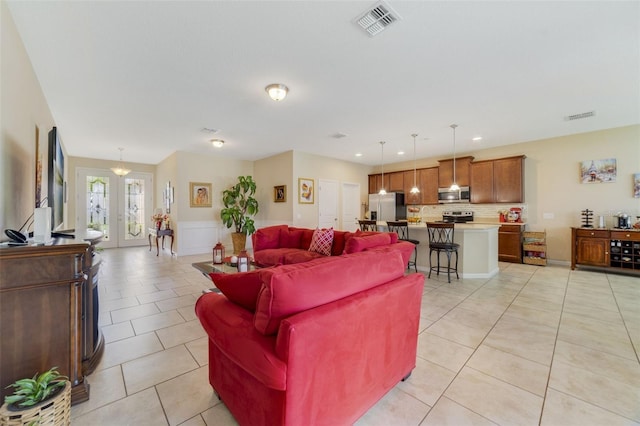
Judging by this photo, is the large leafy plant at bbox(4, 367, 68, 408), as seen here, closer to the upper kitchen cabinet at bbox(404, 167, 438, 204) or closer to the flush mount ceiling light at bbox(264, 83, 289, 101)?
the flush mount ceiling light at bbox(264, 83, 289, 101)

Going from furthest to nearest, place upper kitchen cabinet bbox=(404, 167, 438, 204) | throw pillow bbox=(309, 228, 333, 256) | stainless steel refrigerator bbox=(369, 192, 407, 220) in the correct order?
stainless steel refrigerator bbox=(369, 192, 407, 220) < upper kitchen cabinet bbox=(404, 167, 438, 204) < throw pillow bbox=(309, 228, 333, 256)

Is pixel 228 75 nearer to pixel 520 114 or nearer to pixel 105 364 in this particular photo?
pixel 105 364

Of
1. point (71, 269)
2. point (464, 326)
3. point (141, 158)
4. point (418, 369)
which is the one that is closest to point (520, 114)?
point (464, 326)

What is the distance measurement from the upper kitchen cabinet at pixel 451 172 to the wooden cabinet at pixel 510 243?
1.44 metres

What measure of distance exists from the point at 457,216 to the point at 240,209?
5.88 metres

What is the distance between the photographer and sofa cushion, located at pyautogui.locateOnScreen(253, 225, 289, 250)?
4809mm

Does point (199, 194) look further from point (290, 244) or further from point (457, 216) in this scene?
point (457, 216)

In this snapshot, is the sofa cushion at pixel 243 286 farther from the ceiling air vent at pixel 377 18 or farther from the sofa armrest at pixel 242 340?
the ceiling air vent at pixel 377 18

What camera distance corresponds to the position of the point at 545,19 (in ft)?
6.93

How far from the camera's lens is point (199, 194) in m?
6.88

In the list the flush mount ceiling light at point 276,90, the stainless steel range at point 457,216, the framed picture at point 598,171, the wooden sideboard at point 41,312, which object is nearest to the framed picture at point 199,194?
the flush mount ceiling light at point 276,90

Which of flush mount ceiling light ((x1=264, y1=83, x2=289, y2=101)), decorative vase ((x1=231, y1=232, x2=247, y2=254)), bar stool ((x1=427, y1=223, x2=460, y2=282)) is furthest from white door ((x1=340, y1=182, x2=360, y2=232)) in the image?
flush mount ceiling light ((x1=264, y1=83, x2=289, y2=101))

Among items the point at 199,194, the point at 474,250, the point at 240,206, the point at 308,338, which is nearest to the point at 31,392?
the point at 308,338

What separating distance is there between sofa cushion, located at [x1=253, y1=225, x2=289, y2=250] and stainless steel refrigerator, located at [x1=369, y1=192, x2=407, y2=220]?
3.79 metres
